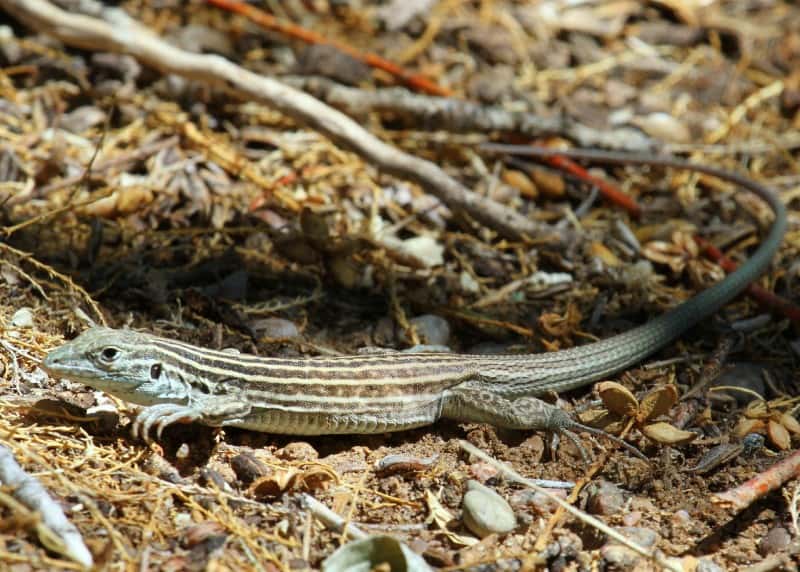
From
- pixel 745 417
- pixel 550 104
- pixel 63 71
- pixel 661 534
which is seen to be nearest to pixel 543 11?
pixel 550 104

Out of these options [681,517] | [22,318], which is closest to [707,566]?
[681,517]

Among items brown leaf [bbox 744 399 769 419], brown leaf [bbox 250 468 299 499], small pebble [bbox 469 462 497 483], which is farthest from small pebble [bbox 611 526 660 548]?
brown leaf [bbox 250 468 299 499]

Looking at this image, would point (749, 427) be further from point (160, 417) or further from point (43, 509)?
point (43, 509)

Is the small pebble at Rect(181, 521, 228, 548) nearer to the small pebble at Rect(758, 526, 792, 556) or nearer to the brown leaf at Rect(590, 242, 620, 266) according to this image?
the small pebble at Rect(758, 526, 792, 556)

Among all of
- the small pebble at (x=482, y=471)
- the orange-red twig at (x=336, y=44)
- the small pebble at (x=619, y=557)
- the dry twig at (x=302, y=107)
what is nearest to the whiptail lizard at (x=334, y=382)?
the small pebble at (x=482, y=471)

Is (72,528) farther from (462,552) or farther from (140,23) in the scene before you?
(140,23)
